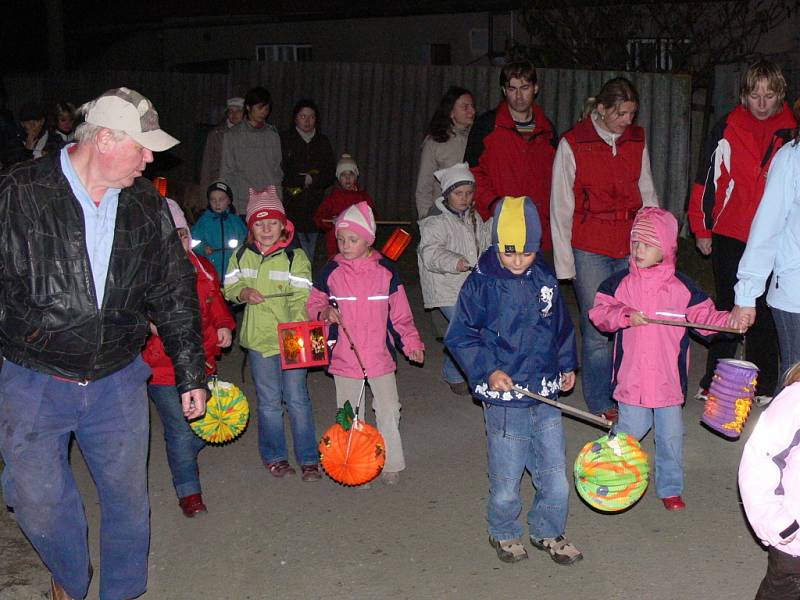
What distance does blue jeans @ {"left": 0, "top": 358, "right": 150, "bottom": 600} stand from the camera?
4.16 meters

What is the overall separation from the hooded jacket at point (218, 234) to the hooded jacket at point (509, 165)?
5.96 ft

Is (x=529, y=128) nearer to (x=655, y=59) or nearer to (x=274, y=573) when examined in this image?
(x=274, y=573)

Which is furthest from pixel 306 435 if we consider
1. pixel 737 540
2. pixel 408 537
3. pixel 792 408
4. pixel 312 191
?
pixel 312 191

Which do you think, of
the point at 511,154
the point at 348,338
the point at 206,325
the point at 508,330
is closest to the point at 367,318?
the point at 348,338

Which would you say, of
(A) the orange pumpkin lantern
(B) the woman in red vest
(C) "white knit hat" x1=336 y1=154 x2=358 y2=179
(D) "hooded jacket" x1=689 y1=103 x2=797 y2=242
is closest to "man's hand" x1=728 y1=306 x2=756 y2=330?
(B) the woman in red vest

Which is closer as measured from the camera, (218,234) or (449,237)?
(449,237)

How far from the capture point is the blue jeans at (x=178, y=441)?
A: 568 centimetres

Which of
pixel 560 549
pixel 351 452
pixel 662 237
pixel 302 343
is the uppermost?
pixel 662 237

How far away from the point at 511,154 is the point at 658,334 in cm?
213

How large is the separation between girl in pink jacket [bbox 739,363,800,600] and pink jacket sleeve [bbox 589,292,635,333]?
74.8 inches

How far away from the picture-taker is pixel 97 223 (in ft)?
13.5

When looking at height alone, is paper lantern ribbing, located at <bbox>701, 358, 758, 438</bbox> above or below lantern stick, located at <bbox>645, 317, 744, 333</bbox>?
below

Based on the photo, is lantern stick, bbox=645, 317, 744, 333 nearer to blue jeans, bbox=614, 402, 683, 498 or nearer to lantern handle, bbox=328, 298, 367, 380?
blue jeans, bbox=614, 402, 683, 498

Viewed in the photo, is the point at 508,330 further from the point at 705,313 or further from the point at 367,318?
the point at 367,318
